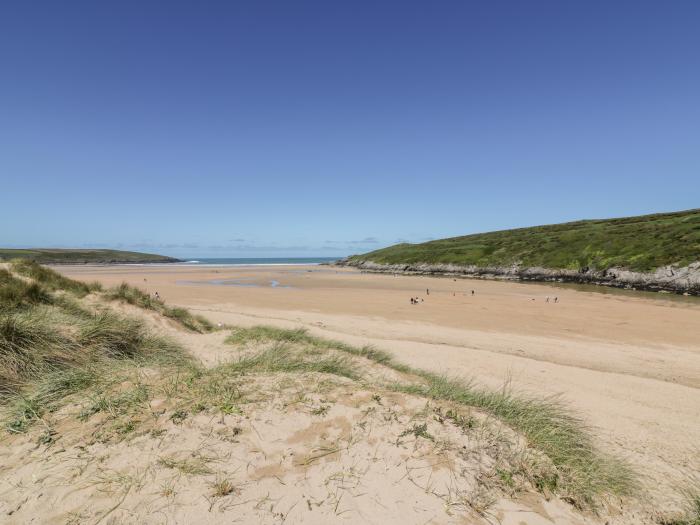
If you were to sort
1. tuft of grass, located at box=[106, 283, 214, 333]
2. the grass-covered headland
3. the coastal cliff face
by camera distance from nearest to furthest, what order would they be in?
1. the grass-covered headland
2. tuft of grass, located at box=[106, 283, 214, 333]
3. the coastal cliff face

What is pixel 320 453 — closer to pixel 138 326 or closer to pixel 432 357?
pixel 138 326

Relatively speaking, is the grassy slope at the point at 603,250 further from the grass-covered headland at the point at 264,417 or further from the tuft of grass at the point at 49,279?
the tuft of grass at the point at 49,279

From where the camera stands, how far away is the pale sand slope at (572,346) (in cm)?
733

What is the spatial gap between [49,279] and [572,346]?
946 inches

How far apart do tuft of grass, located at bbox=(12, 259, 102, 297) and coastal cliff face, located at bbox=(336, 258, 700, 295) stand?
184ft

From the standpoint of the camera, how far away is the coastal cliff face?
39812 mm

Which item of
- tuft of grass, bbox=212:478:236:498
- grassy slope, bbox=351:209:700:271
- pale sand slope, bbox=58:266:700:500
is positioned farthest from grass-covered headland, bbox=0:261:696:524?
grassy slope, bbox=351:209:700:271

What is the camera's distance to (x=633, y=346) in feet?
52.5

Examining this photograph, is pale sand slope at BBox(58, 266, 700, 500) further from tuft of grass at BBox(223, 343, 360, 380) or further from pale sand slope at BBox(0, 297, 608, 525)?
tuft of grass at BBox(223, 343, 360, 380)

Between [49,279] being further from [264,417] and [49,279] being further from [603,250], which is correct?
[603,250]

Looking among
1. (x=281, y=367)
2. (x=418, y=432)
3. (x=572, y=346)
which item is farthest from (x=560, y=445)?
(x=572, y=346)

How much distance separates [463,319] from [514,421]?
1801cm

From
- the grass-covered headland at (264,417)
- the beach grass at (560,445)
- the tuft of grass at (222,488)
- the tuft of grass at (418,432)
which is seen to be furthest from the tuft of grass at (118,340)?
the tuft of grass at (418,432)

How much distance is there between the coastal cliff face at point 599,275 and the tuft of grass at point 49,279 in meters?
56.1
